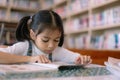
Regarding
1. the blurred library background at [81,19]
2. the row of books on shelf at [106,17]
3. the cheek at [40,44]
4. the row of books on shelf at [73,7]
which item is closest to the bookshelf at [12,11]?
the blurred library background at [81,19]

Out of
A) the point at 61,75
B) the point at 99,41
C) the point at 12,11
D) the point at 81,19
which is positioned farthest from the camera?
the point at 12,11

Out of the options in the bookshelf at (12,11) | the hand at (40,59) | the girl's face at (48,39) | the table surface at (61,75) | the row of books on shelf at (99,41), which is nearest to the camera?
the table surface at (61,75)

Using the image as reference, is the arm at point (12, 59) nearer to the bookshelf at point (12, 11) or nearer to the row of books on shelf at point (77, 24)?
the row of books on shelf at point (77, 24)

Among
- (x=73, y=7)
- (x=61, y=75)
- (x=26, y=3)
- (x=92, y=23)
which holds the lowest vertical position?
(x=61, y=75)

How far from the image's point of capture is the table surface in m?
0.50

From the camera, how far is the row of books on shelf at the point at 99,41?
237cm

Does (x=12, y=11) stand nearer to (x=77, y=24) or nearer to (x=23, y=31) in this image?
(x=77, y=24)

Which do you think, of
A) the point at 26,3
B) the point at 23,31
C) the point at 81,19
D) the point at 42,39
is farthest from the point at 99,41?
the point at 26,3

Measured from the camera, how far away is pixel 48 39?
1.01 metres

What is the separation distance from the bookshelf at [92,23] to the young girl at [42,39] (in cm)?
130

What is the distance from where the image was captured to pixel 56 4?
3709 millimetres

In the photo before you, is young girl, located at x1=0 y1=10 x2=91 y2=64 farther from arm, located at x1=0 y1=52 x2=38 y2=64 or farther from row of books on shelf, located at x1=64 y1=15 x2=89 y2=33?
row of books on shelf, located at x1=64 y1=15 x2=89 y2=33

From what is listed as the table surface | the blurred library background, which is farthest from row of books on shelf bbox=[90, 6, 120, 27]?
the table surface

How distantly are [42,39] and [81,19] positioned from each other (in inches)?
84.7
